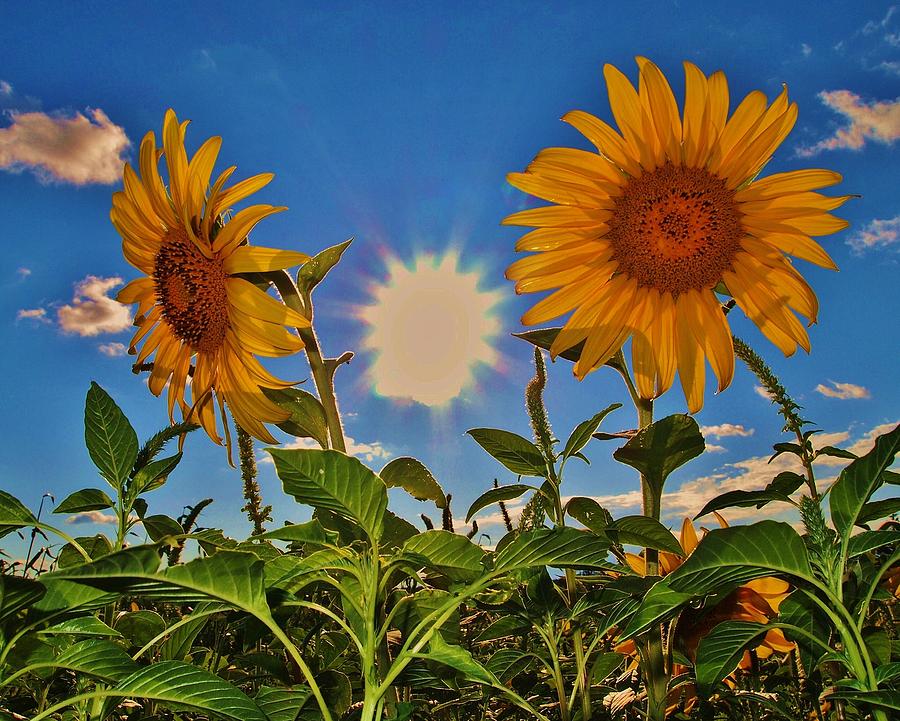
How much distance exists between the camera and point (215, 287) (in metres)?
1.94

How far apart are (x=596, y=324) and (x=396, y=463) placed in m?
0.82

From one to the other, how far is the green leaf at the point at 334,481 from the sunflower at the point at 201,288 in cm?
73

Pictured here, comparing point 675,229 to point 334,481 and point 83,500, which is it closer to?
point 334,481

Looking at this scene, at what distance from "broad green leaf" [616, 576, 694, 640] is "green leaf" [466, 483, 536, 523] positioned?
1.50ft

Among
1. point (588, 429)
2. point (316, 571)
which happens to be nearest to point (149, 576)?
point (316, 571)

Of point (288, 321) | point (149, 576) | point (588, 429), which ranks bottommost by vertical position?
point (149, 576)

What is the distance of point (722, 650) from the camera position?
1066mm

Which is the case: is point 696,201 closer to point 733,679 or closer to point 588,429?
point 588,429

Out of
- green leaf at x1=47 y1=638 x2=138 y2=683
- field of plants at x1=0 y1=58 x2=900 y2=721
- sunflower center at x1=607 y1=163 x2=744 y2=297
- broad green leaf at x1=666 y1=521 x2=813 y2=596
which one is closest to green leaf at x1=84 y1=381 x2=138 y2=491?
field of plants at x1=0 y1=58 x2=900 y2=721

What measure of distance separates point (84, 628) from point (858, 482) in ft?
3.85

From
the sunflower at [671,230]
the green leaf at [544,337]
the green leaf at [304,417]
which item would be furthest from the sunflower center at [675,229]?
the green leaf at [304,417]

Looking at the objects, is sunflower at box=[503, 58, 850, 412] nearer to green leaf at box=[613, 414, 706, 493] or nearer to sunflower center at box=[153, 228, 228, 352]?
green leaf at box=[613, 414, 706, 493]

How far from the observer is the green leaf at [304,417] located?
160 cm

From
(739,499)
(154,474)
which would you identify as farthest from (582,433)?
(154,474)
